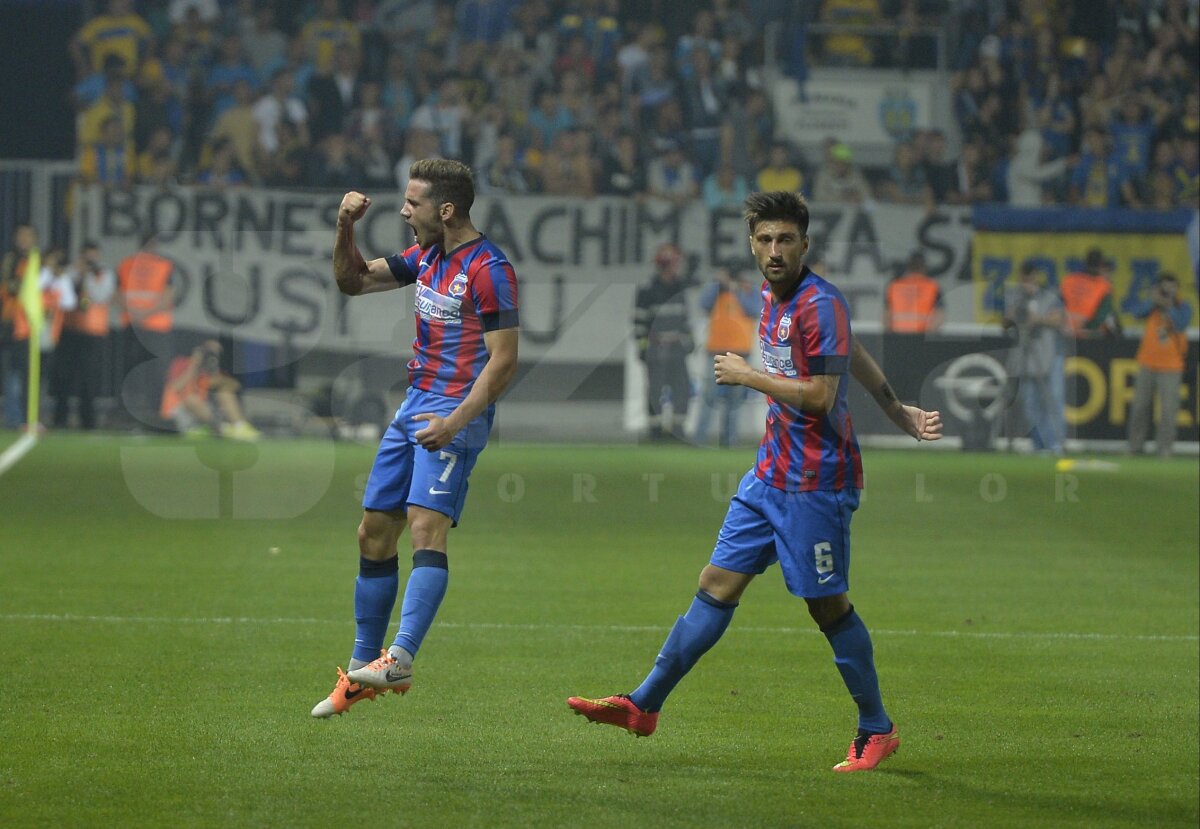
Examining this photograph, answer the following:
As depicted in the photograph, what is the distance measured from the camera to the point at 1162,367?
2052 centimetres

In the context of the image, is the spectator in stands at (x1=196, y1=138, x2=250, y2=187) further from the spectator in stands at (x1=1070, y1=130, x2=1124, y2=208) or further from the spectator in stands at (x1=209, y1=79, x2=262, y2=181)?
the spectator in stands at (x1=1070, y1=130, x2=1124, y2=208)

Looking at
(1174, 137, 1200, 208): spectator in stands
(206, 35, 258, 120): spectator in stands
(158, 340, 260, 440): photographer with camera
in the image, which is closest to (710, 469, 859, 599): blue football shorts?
(158, 340, 260, 440): photographer with camera

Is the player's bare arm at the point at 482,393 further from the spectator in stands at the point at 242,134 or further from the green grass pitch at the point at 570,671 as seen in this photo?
the spectator in stands at the point at 242,134

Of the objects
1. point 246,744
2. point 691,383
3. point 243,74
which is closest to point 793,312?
point 246,744

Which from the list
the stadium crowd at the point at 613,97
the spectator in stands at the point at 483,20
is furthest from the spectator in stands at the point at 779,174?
the spectator in stands at the point at 483,20

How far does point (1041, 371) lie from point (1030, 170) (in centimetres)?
536

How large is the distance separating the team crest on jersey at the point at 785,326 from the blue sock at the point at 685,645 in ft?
3.16

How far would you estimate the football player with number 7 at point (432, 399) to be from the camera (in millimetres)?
6309

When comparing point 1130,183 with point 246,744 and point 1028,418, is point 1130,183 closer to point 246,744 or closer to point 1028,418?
point 1028,418

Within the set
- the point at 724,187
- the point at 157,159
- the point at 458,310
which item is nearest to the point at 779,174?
the point at 724,187

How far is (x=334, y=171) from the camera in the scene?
76.2 ft

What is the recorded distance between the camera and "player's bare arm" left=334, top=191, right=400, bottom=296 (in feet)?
21.0

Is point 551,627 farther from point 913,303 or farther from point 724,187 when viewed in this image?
point 724,187

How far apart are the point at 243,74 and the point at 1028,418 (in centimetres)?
1216
